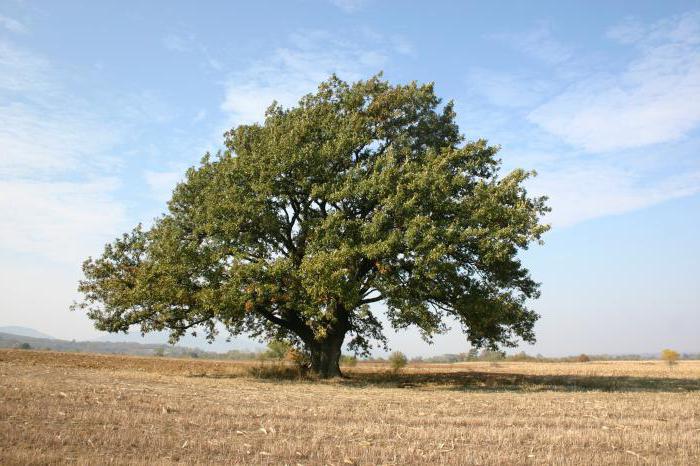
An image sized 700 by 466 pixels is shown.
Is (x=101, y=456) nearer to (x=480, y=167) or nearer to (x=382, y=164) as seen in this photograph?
(x=382, y=164)

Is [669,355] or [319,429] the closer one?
[319,429]

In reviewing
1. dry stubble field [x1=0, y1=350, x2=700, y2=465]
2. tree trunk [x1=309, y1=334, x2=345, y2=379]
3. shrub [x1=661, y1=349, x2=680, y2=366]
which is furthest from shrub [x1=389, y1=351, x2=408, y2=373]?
shrub [x1=661, y1=349, x2=680, y2=366]

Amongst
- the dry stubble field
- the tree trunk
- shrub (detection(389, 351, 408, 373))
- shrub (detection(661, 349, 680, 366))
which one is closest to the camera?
the dry stubble field

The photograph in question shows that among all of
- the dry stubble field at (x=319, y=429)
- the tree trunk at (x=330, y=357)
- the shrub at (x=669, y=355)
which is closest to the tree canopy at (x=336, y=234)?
the tree trunk at (x=330, y=357)

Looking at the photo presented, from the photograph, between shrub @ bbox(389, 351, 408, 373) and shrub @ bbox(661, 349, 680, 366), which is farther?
shrub @ bbox(661, 349, 680, 366)

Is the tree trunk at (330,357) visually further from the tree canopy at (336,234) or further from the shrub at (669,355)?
the shrub at (669,355)

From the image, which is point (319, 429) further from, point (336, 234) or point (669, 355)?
point (669, 355)

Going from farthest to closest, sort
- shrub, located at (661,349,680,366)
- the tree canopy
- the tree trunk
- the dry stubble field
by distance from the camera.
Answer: shrub, located at (661,349,680,366)
the tree trunk
the tree canopy
the dry stubble field

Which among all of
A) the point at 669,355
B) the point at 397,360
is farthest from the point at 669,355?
the point at 397,360

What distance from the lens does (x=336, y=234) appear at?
2506 cm

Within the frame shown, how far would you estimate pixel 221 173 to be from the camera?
28266mm

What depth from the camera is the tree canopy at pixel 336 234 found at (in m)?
24.4

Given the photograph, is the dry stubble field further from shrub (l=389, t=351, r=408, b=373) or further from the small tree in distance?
the small tree in distance

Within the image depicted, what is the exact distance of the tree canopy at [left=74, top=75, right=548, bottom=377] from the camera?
2444 centimetres
